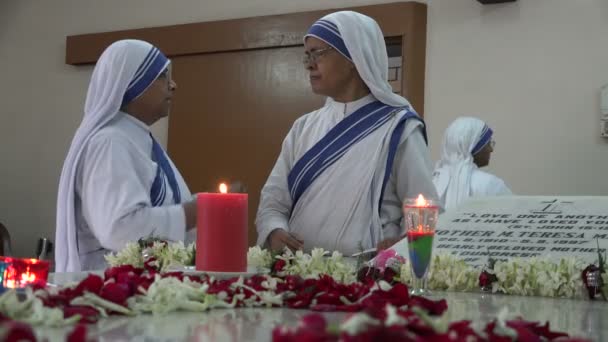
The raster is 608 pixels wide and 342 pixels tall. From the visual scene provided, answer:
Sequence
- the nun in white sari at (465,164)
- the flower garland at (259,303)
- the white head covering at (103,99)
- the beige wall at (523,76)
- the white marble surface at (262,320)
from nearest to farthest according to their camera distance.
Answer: the flower garland at (259,303) → the white marble surface at (262,320) → the white head covering at (103,99) → the nun in white sari at (465,164) → the beige wall at (523,76)

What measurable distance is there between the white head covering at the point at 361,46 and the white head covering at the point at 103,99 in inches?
19.8

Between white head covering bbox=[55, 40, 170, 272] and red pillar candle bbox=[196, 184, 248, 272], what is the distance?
1.17 metres

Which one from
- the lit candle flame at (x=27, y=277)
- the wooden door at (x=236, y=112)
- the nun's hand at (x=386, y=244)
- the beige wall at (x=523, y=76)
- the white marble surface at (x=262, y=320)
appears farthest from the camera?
the wooden door at (x=236, y=112)

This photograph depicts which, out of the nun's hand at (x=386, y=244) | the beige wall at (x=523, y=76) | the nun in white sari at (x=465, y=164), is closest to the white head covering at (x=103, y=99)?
the nun's hand at (x=386, y=244)

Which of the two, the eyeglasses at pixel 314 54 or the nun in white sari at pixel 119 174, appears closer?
the nun in white sari at pixel 119 174

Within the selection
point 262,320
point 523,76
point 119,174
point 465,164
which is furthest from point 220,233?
point 523,76

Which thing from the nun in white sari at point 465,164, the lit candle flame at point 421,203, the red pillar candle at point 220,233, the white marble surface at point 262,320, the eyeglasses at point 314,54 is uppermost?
the eyeglasses at point 314,54

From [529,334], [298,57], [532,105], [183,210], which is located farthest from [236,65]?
[529,334]

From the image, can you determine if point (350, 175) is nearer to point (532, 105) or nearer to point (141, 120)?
point (141, 120)

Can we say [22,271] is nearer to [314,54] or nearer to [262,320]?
[262,320]

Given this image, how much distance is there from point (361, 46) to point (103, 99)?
0.75 metres

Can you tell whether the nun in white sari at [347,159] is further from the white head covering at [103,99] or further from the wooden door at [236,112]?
the wooden door at [236,112]

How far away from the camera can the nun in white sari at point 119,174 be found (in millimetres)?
2227

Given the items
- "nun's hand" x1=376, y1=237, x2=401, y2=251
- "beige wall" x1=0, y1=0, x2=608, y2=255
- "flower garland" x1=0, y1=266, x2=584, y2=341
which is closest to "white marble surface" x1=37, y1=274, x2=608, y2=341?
"flower garland" x1=0, y1=266, x2=584, y2=341
